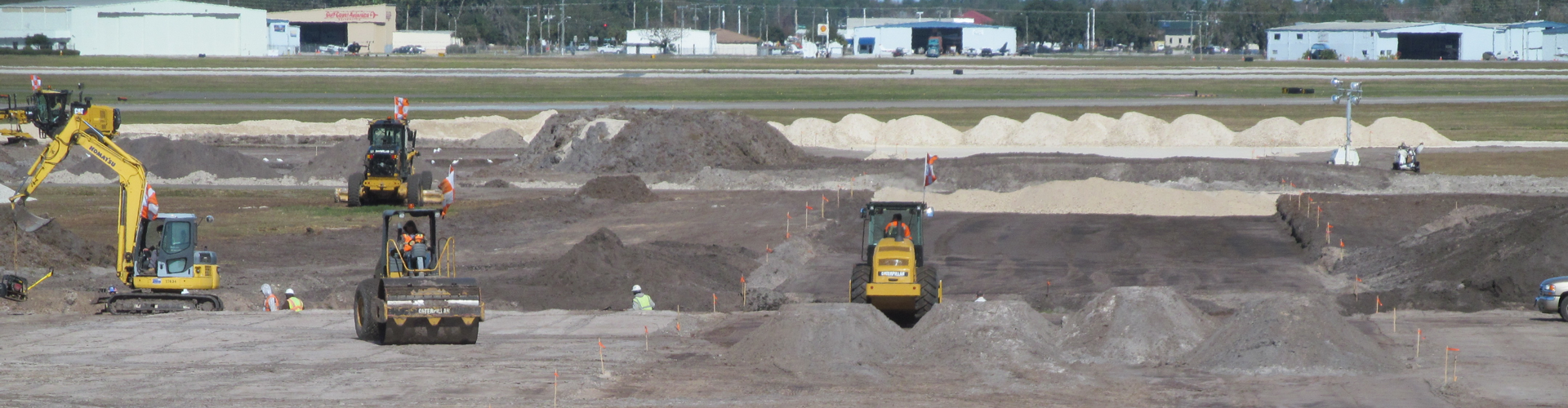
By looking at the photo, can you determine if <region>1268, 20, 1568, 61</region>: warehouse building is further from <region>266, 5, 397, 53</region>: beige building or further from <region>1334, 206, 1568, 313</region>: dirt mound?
<region>1334, 206, 1568, 313</region>: dirt mound

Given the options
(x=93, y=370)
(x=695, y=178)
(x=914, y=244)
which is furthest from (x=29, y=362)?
(x=695, y=178)

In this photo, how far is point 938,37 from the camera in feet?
509

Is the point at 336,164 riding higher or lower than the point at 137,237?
higher

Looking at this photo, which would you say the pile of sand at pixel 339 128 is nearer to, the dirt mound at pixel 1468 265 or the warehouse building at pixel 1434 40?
the dirt mound at pixel 1468 265

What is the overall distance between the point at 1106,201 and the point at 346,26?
135 m

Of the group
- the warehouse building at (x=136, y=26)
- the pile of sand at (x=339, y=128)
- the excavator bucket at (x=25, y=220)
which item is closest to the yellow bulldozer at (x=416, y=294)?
the excavator bucket at (x=25, y=220)

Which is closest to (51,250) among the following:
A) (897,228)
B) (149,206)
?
(149,206)

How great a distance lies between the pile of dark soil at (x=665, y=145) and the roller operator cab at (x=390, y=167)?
1057 cm

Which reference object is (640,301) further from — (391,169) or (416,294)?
(391,169)

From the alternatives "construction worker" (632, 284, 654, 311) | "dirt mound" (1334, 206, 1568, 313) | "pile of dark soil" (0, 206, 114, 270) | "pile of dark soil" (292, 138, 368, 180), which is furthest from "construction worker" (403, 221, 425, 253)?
"pile of dark soil" (292, 138, 368, 180)

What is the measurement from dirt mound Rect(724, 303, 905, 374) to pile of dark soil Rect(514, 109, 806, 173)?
87.8 ft

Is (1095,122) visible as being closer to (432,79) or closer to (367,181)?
(367,181)

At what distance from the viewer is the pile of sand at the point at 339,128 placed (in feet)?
192

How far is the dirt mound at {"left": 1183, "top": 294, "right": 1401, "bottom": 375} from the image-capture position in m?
15.2
